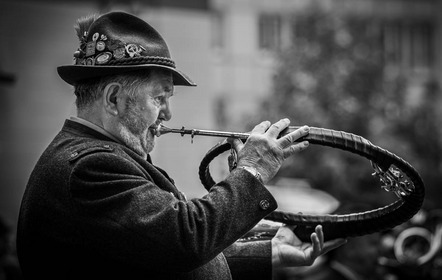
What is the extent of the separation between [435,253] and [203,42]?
519 centimetres

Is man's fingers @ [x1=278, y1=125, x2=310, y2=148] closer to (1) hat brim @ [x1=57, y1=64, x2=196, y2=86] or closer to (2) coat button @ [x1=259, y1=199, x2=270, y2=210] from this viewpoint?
(2) coat button @ [x1=259, y1=199, x2=270, y2=210]

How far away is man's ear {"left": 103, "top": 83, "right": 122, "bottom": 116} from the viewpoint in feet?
8.79

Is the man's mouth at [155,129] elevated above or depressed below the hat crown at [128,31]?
below

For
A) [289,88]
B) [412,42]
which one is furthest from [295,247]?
[412,42]

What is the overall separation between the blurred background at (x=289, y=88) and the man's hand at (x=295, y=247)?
1.83m

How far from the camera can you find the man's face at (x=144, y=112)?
2682 mm

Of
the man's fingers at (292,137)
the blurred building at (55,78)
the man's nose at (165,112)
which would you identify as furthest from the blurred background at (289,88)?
the man's fingers at (292,137)

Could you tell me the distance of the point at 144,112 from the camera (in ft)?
8.82

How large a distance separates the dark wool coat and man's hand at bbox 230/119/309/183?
6 cm

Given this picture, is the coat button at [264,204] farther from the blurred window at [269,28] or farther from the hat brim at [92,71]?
the blurred window at [269,28]

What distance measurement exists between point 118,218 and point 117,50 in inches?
25.5

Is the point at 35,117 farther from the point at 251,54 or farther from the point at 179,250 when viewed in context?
the point at 251,54

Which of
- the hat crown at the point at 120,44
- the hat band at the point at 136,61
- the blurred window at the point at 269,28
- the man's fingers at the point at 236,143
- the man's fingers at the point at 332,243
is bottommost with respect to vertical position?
the blurred window at the point at 269,28

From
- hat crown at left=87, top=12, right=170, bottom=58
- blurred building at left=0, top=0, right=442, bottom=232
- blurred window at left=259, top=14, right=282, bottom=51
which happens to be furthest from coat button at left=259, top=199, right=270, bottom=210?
blurred window at left=259, top=14, right=282, bottom=51
